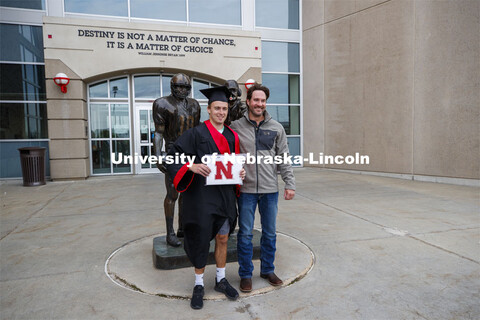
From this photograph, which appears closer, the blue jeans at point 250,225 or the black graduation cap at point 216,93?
the black graduation cap at point 216,93

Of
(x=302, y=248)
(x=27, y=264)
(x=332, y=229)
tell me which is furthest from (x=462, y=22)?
(x=27, y=264)

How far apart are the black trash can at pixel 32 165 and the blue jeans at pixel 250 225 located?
29.8 ft

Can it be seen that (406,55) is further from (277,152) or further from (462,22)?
(277,152)

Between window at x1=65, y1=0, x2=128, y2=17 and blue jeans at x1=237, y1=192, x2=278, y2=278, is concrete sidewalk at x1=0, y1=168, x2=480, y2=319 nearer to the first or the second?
blue jeans at x1=237, y1=192, x2=278, y2=278

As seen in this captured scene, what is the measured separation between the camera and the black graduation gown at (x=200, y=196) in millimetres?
2617

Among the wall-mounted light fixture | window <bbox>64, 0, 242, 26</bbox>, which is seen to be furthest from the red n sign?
window <bbox>64, 0, 242, 26</bbox>

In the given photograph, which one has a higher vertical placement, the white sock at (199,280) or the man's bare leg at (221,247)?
the man's bare leg at (221,247)

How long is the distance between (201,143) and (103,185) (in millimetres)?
7918

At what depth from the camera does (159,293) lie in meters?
2.87

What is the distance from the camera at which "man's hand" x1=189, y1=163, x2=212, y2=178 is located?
8.23 ft

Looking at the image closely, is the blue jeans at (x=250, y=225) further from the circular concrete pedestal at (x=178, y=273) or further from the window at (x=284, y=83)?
the window at (x=284, y=83)

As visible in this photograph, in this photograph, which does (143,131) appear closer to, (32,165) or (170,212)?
(32,165)

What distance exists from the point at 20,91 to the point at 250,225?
36.9 feet

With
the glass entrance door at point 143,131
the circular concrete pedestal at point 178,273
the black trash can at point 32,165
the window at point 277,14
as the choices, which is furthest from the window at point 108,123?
the circular concrete pedestal at point 178,273
